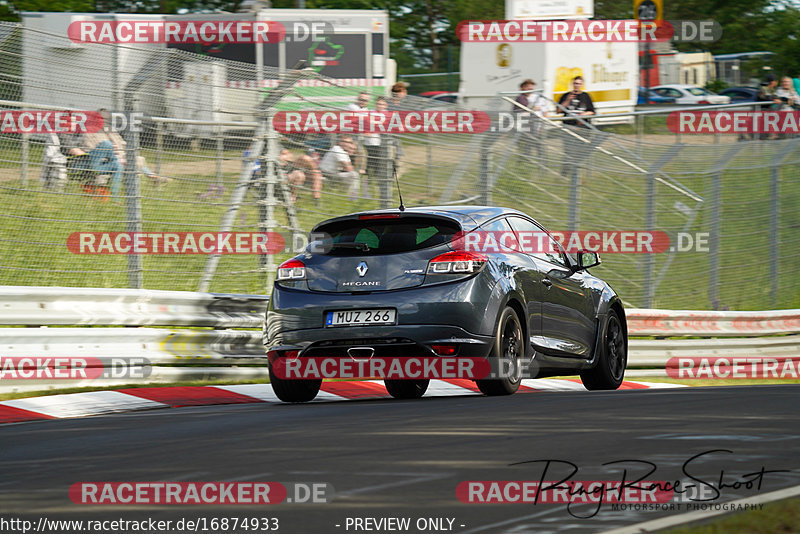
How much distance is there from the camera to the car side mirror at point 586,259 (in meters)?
11.2

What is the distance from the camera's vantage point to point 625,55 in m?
34.3

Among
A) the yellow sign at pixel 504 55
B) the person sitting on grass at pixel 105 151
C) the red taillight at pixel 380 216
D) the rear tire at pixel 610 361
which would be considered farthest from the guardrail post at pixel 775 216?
the yellow sign at pixel 504 55

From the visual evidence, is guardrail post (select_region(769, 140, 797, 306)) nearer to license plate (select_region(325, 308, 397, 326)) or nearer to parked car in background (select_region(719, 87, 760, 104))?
license plate (select_region(325, 308, 397, 326))

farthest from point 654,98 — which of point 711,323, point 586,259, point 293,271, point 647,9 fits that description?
point 293,271

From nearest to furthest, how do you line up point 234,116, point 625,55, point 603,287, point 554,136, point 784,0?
point 603,287 < point 234,116 < point 554,136 < point 625,55 < point 784,0

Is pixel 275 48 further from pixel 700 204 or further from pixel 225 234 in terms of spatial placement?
pixel 225 234

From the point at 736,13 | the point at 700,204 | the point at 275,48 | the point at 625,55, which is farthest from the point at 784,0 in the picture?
the point at 700,204

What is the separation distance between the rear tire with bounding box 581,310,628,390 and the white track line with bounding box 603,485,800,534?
242 inches

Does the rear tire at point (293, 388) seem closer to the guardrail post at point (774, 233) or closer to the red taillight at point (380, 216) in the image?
the red taillight at point (380, 216)

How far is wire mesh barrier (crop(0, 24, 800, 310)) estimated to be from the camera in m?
10.9

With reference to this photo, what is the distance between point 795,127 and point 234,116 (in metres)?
14.8

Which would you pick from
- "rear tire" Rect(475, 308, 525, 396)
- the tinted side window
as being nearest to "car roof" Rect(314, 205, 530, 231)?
the tinted side window

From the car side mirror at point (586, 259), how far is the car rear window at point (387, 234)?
2.13m

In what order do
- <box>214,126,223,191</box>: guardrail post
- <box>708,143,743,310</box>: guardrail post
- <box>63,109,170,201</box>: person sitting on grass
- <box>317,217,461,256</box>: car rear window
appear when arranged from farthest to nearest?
<box>708,143,743,310</box>: guardrail post < <box>214,126,223,191</box>: guardrail post < <box>63,109,170,201</box>: person sitting on grass < <box>317,217,461,256</box>: car rear window
